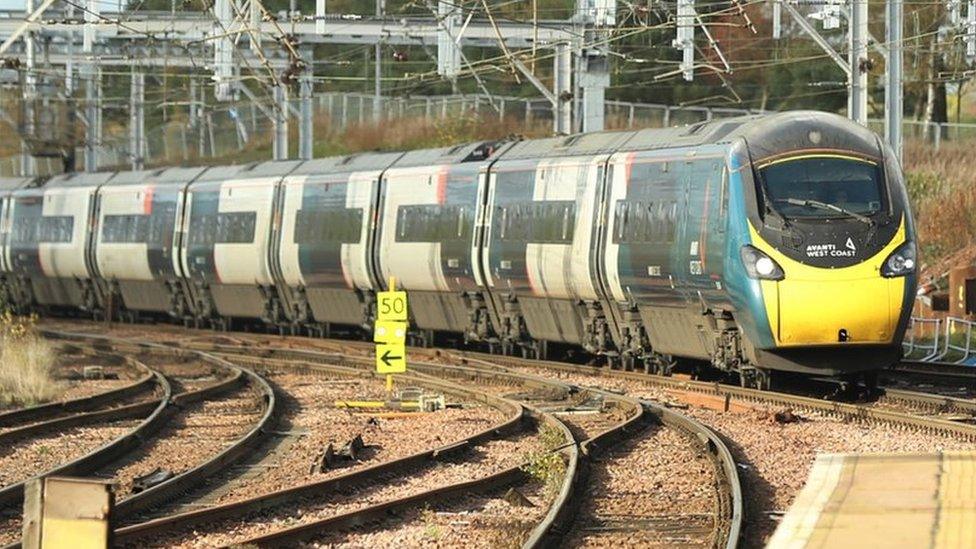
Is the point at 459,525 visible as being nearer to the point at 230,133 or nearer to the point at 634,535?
the point at 634,535

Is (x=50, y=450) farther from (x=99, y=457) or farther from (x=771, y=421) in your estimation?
(x=771, y=421)

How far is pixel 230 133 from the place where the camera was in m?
69.5

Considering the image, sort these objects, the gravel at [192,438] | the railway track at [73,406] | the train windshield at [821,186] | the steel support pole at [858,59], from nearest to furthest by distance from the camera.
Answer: the gravel at [192,438] → the railway track at [73,406] → the train windshield at [821,186] → the steel support pole at [858,59]

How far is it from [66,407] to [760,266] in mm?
7536

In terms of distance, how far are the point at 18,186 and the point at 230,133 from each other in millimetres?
24921

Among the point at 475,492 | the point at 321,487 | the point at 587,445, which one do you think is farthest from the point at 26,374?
the point at 475,492

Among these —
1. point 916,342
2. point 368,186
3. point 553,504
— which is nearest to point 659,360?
point 916,342

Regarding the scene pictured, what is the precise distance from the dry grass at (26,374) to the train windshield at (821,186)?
28.9 ft

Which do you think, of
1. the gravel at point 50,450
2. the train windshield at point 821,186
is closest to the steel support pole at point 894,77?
the train windshield at point 821,186

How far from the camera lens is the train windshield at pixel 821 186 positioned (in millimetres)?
18625

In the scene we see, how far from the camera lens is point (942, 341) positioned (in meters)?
27.1

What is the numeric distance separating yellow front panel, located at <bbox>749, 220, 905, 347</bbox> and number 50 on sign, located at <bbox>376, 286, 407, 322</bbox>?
15.1 ft

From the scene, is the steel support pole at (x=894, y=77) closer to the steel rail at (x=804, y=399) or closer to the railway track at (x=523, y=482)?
the steel rail at (x=804, y=399)

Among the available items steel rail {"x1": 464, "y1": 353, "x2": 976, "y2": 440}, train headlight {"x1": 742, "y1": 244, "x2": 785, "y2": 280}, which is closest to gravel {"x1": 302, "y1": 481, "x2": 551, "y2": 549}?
→ steel rail {"x1": 464, "y1": 353, "x2": 976, "y2": 440}
